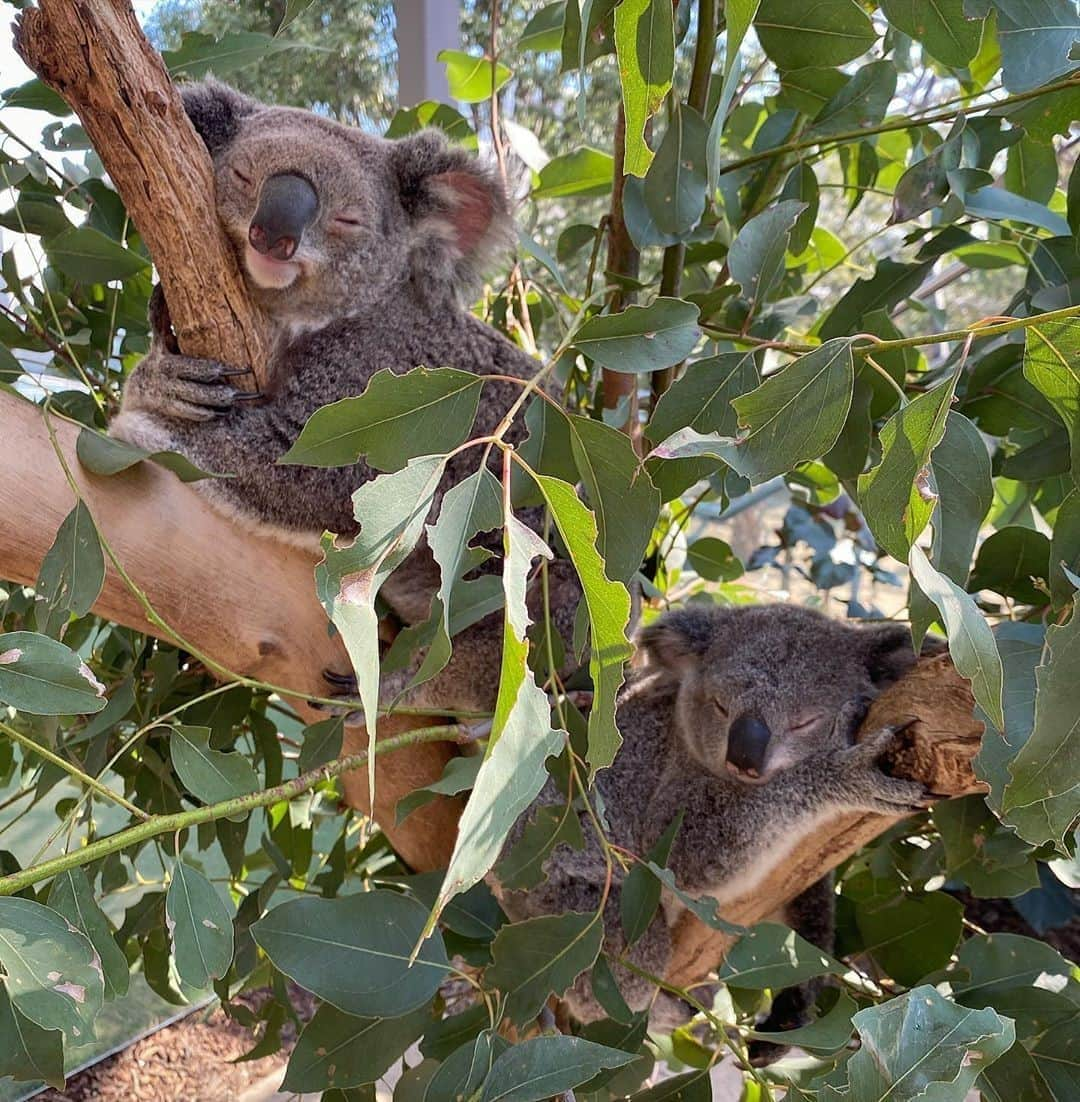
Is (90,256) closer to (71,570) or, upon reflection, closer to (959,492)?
(71,570)

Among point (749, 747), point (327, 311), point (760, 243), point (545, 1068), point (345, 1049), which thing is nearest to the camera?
Result: point (545, 1068)

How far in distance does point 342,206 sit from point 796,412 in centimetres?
109

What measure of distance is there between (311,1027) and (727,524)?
8.85ft

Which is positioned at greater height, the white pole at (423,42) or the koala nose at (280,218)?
A: the white pole at (423,42)

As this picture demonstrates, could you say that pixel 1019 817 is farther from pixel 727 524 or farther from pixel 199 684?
pixel 727 524

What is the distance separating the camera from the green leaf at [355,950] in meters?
0.88

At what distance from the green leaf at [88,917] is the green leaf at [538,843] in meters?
0.37

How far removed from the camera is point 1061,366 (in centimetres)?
70

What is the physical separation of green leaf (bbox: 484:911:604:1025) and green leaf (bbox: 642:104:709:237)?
2.42 feet

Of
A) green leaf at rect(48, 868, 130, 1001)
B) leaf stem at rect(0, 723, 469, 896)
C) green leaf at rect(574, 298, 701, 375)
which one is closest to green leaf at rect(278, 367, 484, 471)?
green leaf at rect(574, 298, 701, 375)

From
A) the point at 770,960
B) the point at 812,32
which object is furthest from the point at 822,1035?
the point at 812,32

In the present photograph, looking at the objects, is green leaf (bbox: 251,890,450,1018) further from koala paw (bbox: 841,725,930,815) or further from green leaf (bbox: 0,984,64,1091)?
koala paw (bbox: 841,725,930,815)

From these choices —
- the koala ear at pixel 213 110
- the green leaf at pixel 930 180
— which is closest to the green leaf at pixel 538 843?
the green leaf at pixel 930 180

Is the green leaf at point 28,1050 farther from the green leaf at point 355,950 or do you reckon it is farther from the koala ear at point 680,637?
the koala ear at point 680,637
